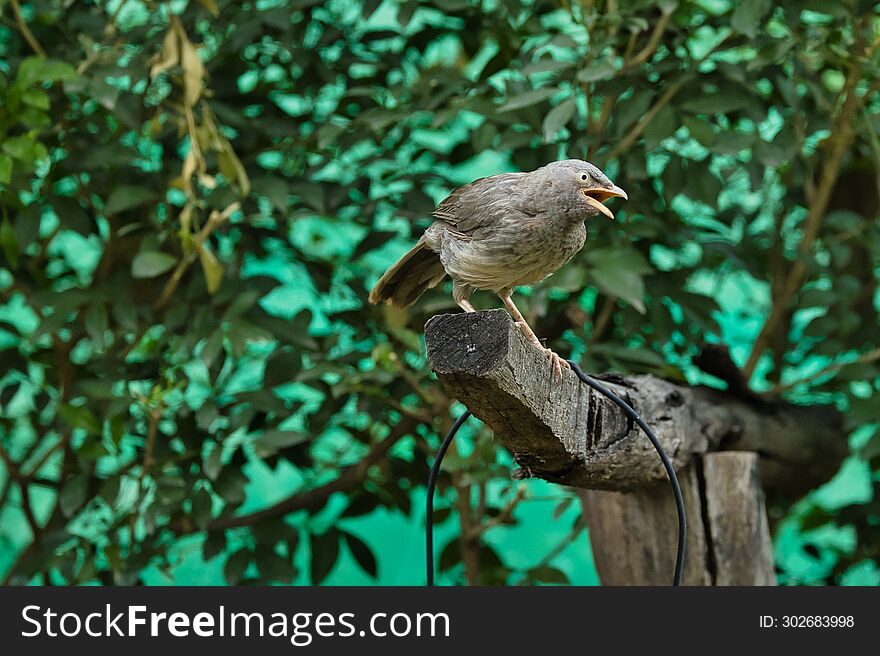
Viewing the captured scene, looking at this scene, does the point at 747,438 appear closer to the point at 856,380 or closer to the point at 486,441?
the point at 856,380

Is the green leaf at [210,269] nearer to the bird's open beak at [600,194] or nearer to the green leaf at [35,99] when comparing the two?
the green leaf at [35,99]

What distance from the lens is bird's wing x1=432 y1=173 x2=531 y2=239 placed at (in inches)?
52.6

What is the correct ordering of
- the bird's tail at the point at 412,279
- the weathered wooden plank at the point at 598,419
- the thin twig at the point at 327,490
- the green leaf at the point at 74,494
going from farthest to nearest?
the thin twig at the point at 327,490 → the green leaf at the point at 74,494 → the bird's tail at the point at 412,279 → the weathered wooden plank at the point at 598,419

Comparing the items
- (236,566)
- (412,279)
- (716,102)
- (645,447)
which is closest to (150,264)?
(412,279)

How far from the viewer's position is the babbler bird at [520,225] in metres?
1.28

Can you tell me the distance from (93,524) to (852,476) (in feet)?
6.97

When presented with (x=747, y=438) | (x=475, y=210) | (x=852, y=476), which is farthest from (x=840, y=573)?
(x=475, y=210)

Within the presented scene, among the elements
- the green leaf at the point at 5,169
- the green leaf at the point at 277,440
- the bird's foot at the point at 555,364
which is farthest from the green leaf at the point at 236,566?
the bird's foot at the point at 555,364

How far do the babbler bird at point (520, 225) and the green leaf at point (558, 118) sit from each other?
32cm

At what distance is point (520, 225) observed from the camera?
1303 millimetres

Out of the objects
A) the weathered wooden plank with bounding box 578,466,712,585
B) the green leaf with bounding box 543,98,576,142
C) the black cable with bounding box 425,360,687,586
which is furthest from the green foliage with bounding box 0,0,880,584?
the black cable with bounding box 425,360,687,586

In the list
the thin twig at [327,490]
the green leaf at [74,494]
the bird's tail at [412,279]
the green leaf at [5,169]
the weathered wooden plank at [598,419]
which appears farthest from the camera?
the thin twig at [327,490]

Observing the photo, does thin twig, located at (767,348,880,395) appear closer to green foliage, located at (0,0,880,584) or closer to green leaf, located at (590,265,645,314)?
green foliage, located at (0,0,880,584)
